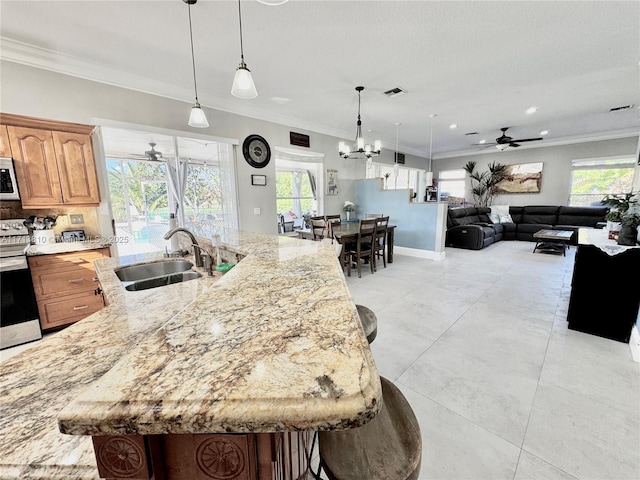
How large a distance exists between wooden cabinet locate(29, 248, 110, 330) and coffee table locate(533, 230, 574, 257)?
7222 mm

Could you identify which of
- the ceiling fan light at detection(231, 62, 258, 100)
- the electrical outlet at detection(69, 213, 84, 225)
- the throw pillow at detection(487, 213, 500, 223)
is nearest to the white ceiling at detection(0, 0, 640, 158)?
the ceiling fan light at detection(231, 62, 258, 100)

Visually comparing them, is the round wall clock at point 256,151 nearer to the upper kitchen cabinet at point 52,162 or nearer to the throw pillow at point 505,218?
the upper kitchen cabinet at point 52,162

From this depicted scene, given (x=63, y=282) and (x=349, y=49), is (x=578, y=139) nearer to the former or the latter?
(x=349, y=49)

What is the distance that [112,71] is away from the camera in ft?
9.35

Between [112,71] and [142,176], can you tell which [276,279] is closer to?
[112,71]

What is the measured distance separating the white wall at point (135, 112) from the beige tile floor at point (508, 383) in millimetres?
2336

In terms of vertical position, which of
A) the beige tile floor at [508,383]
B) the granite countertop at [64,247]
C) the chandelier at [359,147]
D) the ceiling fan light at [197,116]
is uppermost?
the chandelier at [359,147]

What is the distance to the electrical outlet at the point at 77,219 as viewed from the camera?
284cm

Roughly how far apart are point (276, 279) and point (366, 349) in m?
0.48

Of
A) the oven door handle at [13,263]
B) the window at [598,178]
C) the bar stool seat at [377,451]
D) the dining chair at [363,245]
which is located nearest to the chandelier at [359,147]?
the dining chair at [363,245]

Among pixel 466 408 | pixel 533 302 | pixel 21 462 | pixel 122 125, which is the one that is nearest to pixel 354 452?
pixel 21 462

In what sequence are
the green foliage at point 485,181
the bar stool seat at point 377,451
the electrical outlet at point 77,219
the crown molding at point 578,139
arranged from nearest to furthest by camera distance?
1. the bar stool seat at point 377,451
2. the electrical outlet at point 77,219
3. the crown molding at point 578,139
4. the green foliage at point 485,181

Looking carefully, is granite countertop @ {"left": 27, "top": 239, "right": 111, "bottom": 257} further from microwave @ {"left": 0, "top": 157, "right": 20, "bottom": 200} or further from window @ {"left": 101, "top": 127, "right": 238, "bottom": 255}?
window @ {"left": 101, "top": 127, "right": 238, "bottom": 255}

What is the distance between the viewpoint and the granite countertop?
2385 millimetres
